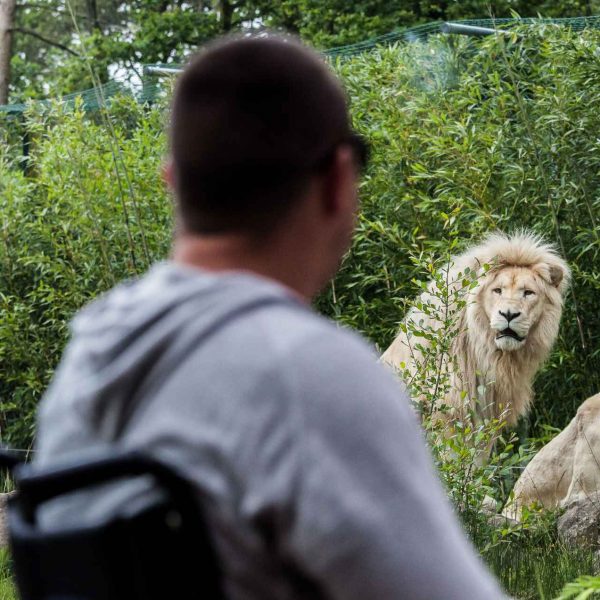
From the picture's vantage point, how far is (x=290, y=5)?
61.7 feet

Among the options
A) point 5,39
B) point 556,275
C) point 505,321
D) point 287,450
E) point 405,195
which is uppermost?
point 5,39

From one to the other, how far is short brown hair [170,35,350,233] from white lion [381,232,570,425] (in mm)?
5241

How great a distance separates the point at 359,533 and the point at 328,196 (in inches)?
13.6

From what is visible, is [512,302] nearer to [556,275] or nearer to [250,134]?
[556,275]

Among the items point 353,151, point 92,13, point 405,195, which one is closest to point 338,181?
point 353,151

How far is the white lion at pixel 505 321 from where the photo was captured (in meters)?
6.48

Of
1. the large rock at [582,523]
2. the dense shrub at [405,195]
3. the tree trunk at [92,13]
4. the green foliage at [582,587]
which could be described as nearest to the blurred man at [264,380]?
the green foliage at [582,587]

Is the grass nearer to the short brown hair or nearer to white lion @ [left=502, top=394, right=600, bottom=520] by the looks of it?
white lion @ [left=502, top=394, right=600, bottom=520]

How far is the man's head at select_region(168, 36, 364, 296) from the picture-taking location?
108cm

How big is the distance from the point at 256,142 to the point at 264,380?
0.25 metres

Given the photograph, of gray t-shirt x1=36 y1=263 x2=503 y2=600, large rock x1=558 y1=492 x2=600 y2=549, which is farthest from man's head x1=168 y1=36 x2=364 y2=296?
large rock x1=558 y1=492 x2=600 y2=549

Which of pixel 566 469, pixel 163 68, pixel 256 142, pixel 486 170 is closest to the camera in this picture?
pixel 256 142

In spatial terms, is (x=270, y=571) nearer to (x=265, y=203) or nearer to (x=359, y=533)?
(x=359, y=533)

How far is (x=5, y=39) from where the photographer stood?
13039 millimetres
